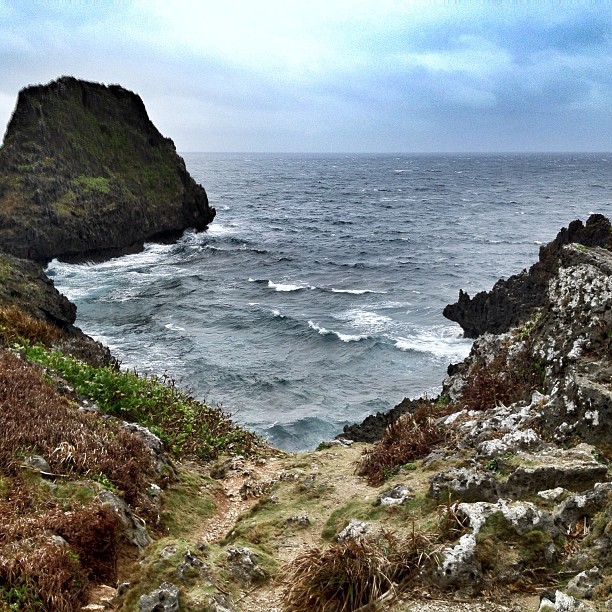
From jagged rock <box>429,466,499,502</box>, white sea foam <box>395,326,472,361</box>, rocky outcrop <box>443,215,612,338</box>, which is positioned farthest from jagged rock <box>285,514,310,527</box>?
white sea foam <box>395,326,472,361</box>

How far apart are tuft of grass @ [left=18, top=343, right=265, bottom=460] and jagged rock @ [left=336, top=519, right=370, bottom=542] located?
234 inches

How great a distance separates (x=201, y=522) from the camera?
9.55 m

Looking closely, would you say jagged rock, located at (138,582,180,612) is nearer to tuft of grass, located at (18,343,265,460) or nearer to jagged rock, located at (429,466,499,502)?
jagged rock, located at (429,466,499,502)

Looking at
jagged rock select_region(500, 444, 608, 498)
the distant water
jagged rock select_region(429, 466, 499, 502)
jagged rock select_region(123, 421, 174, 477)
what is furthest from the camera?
the distant water

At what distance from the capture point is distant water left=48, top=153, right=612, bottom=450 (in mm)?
29781

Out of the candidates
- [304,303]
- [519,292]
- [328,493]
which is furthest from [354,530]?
[304,303]

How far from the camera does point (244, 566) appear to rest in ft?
20.8

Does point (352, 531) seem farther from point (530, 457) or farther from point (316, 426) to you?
point (316, 426)

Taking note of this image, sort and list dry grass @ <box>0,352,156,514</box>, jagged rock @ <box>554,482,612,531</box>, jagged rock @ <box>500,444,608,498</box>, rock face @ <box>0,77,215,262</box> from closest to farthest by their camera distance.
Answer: jagged rock @ <box>554,482,612,531</box>, jagged rock @ <box>500,444,608,498</box>, dry grass @ <box>0,352,156,514</box>, rock face @ <box>0,77,215,262</box>

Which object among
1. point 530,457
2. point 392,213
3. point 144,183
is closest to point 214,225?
point 144,183

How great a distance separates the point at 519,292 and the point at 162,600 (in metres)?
32.7

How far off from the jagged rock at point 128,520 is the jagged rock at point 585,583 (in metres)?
5.27

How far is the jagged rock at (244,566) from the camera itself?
20.4ft

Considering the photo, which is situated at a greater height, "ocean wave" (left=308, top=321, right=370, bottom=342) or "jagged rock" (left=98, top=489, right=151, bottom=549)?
"jagged rock" (left=98, top=489, right=151, bottom=549)
